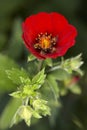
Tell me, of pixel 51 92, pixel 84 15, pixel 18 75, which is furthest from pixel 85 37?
pixel 18 75

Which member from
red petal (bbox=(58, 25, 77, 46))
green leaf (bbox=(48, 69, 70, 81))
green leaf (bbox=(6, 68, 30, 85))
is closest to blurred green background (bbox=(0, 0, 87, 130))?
green leaf (bbox=(6, 68, 30, 85))

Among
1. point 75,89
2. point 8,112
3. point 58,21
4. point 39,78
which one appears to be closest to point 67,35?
point 58,21

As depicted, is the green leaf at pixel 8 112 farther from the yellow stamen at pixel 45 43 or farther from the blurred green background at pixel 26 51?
the yellow stamen at pixel 45 43

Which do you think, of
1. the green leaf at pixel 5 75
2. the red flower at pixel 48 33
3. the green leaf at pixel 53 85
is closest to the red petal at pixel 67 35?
the red flower at pixel 48 33

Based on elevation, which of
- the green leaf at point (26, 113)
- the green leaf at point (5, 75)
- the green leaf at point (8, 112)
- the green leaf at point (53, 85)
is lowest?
the green leaf at point (26, 113)

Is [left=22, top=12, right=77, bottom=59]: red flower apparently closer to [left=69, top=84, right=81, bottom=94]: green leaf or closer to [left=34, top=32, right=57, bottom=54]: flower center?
[left=34, top=32, right=57, bottom=54]: flower center

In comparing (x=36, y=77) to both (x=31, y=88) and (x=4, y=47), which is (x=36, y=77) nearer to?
(x=31, y=88)
